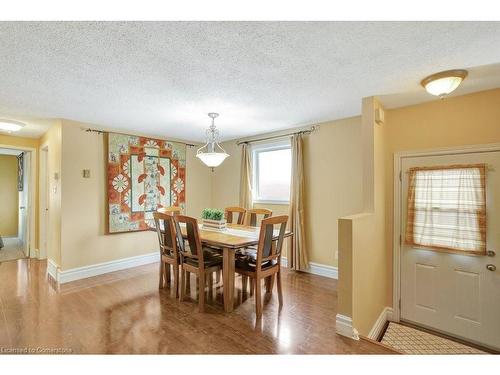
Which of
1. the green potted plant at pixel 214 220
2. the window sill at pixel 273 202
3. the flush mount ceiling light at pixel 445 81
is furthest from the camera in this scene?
the window sill at pixel 273 202

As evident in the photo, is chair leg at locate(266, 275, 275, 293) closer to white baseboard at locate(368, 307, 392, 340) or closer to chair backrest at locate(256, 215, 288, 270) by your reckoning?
chair backrest at locate(256, 215, 288, 270)

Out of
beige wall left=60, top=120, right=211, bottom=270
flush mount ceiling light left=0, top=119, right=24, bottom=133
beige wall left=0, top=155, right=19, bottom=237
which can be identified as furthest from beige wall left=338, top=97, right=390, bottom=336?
beige wall left=0, top=155, right=19, bottom=237

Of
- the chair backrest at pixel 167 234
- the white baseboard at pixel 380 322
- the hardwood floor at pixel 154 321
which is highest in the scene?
the chair backrest at pixel 167 234

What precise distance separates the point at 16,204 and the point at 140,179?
5.11 meters

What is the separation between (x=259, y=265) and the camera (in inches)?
101

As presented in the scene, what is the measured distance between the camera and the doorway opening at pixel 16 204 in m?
4.65

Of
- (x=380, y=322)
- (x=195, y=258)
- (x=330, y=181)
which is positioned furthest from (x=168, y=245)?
(x=380, y=322)

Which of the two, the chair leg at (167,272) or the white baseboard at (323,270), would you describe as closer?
the chair leg at (167,272)

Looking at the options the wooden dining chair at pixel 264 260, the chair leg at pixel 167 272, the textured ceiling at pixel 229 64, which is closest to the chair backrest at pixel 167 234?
the chair leg at pixel 167 272

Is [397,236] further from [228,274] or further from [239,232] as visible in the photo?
[228,274]

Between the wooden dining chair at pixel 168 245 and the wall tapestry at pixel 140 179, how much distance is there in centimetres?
63

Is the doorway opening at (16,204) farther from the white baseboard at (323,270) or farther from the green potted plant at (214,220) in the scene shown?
the white baseboard at (323,270)

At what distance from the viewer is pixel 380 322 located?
2.71 metres

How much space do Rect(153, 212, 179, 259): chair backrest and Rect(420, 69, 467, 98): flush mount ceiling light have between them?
113 inches
